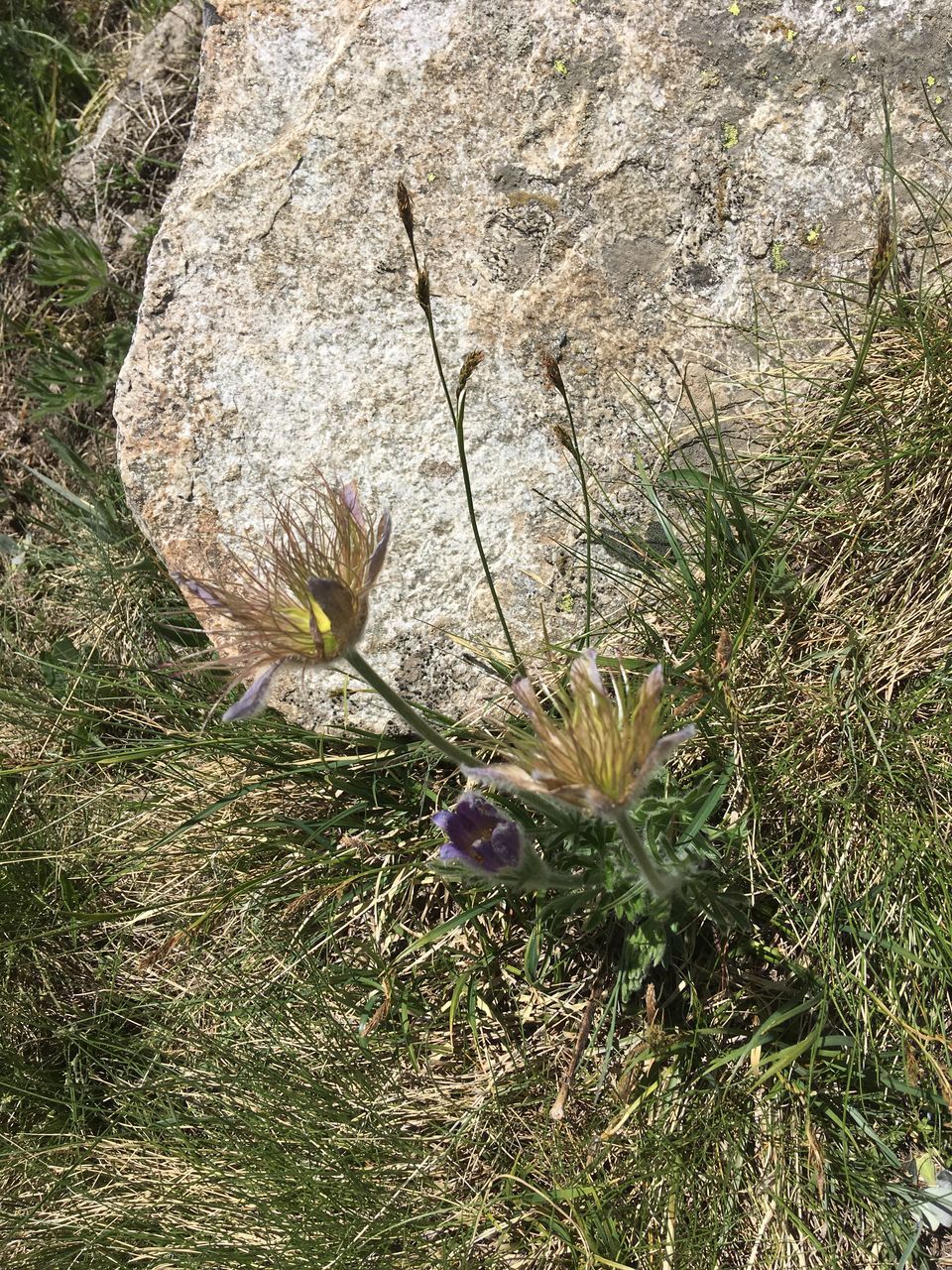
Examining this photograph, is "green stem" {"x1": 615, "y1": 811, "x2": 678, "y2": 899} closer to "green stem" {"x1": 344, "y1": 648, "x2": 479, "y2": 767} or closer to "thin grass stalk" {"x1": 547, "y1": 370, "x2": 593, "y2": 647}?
"green stem" {"x1": 344, "y1": 648, "x2": 479, "y2": 767}

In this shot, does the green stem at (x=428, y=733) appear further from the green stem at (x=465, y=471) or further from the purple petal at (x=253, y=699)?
the green stem at (x=465, y=471)

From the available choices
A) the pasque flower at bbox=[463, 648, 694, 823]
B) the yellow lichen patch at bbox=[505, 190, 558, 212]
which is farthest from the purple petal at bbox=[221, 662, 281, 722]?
the yellow lichen patch at bbox=[505, 190, 558, 212]

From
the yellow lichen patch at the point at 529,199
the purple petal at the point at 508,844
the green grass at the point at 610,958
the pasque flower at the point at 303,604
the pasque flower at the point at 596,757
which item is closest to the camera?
the pasque flower at the point at 596,757

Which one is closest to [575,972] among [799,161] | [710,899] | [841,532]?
[710,899]

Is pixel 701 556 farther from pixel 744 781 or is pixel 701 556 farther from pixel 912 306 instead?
pixel 912 306

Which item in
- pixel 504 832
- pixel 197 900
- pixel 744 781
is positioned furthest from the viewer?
pixel 197 900

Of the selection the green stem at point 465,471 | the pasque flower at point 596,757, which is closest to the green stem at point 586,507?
the green stem at point 465,471

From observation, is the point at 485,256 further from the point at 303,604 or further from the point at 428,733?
the point at 428,733
